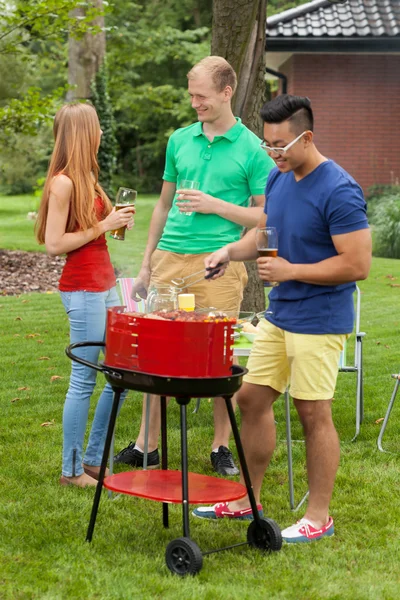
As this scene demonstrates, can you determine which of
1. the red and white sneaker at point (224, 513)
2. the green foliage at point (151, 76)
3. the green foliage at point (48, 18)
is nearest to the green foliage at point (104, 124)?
the green foliage at point (151, 76)

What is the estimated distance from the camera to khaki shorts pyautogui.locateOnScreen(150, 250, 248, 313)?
505 centimetres

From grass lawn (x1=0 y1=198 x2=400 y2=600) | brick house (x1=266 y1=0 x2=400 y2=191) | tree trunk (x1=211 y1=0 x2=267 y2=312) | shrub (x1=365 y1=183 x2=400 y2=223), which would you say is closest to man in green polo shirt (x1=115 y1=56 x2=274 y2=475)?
grass lawn (x1=0 y1=198 x2=400 y2=600)

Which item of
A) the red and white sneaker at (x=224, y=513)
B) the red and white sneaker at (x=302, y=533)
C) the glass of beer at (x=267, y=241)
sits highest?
the glass of beer at (x=267, y=241)

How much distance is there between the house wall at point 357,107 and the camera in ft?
62.5

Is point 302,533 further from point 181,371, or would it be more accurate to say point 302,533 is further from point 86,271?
point 86,271

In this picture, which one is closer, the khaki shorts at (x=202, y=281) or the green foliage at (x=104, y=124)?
the khaki shorts at (x=202, y=281)

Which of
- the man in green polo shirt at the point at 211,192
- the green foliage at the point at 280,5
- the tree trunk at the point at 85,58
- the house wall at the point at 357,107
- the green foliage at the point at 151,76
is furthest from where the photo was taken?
the green foliage at the point at 280,5

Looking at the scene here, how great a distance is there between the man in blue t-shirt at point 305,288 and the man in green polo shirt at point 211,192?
722 millimetres

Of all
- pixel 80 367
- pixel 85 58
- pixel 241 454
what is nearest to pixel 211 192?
pixel 80 367

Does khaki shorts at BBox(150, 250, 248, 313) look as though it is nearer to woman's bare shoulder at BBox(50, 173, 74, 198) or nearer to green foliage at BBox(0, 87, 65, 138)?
woman's bare shoulder at BBox(50, 173, 74, 198)

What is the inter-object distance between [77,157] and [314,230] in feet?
4.40

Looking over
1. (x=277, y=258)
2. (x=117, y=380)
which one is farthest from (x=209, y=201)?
(x=117, y=380)

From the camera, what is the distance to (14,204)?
3164 centimetres

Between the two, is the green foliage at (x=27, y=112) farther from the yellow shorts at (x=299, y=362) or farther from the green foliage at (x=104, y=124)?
the yellow shorts at (x=299, y=362)
